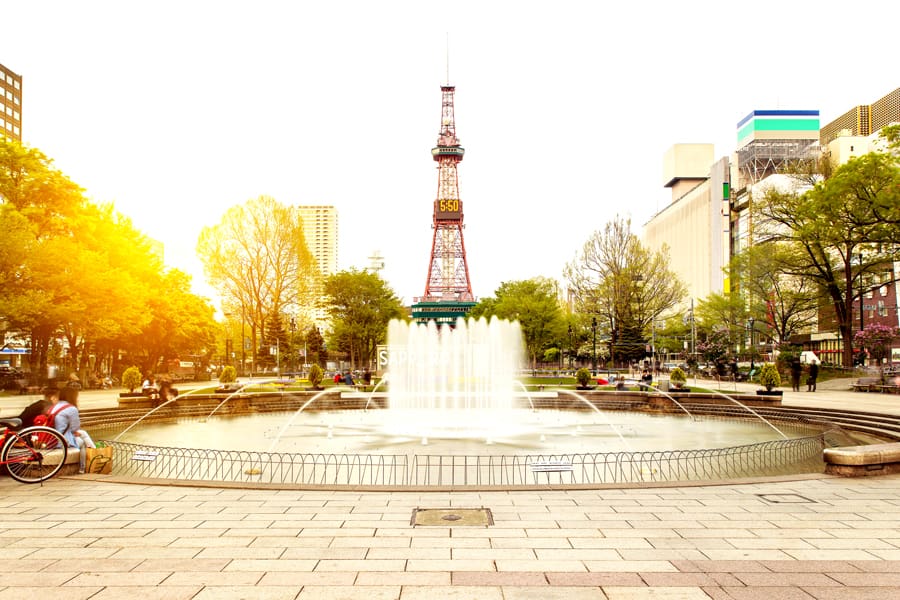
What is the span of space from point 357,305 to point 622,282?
78.8 feet

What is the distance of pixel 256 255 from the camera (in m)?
51.3

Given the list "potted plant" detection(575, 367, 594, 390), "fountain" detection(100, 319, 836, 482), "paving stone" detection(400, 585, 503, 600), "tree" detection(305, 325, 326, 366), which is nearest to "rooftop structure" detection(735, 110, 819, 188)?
"tree" detection(305, 325, 326, 366)

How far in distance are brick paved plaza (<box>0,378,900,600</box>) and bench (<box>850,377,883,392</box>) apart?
94.0ft

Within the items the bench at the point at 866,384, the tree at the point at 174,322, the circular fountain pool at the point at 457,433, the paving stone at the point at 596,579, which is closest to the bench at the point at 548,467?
the circular fountain pool at the point at 457,433

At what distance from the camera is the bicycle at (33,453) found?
10484 mm

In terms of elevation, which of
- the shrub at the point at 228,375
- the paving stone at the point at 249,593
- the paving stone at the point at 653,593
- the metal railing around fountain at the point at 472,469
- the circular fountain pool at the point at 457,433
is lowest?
the circular fountain pool at the point at 457,433

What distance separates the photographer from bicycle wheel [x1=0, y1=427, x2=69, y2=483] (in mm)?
10491

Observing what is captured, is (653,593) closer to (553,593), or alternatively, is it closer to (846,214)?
(553,593)

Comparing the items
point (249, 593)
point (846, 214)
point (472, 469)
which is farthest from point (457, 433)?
point (846, 214)

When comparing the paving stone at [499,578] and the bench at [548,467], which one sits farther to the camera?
the bench at [548,467]

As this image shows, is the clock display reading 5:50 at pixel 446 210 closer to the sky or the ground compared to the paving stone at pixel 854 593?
closer to the sky

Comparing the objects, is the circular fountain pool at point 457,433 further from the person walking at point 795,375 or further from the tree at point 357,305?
the tree at point 357,305

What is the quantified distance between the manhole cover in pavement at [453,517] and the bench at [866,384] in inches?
1326

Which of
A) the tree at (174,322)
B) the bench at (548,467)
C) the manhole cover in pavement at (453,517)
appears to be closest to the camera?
the manhole cover in pavement at (453,517)
